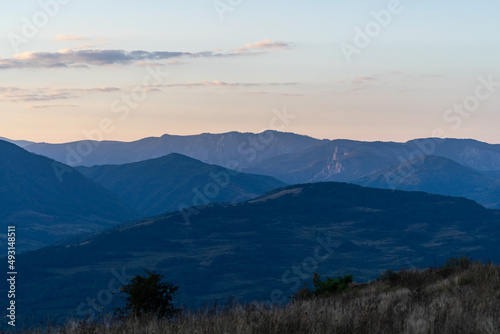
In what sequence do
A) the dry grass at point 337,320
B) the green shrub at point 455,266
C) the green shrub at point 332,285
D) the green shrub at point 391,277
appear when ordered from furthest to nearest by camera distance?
the green shrub at point 332,285 → the green shrub at point 391,277 → the green shrub at point 455,266 → the dry grass at point 337,320

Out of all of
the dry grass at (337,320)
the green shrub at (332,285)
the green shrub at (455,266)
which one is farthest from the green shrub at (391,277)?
the dry grass at (337,320)

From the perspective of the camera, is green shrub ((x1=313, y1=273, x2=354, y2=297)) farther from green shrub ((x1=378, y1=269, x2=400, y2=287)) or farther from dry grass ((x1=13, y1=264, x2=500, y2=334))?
dry grass ((x1=13, y1=264, x2=500, y2=334))

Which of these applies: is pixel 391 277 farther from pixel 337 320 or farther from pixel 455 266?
pixel 337 320

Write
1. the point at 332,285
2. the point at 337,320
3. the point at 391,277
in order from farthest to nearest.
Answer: the point at 332,285 < the point at 391,277 < the point at 337,320

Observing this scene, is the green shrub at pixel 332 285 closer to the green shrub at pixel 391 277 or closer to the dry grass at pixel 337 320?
the green shrub at pixel 391 277

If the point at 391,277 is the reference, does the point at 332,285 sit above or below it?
below

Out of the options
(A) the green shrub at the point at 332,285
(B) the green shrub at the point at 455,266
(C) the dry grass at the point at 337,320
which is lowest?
(A) the green shrub at the point at 332,285

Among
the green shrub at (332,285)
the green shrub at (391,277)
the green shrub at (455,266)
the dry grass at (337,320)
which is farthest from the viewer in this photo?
the green shrub at (332,285)

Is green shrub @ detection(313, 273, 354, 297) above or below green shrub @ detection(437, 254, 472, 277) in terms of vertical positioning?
below

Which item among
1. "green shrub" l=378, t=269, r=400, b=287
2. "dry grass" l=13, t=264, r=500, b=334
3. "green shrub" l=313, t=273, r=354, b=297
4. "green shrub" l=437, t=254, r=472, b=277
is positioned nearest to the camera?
"dry grass" l=13, t=264, r=500, b=334

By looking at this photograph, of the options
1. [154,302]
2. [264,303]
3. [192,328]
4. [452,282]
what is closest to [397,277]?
[452,282]

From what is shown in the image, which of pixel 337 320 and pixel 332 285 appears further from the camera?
pixel 332 285

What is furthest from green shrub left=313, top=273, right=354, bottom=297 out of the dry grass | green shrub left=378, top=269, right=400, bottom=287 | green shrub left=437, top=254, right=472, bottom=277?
the dry grass

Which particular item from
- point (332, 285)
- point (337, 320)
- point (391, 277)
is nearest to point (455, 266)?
point (391, 277)
